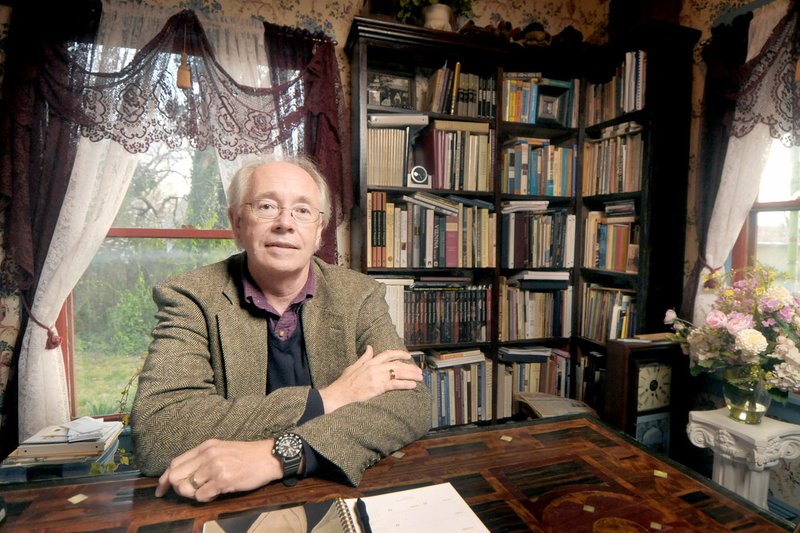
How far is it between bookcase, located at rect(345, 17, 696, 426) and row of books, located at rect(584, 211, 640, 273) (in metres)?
0.02

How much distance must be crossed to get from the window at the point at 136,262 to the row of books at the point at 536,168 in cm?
157

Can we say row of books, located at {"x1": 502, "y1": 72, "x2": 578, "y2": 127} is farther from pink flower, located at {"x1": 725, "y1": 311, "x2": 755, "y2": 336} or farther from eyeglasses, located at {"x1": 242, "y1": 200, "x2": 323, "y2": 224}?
eyeglasses, located at {"x1": 242, "y1": 200, "x2": 323, "y2": 224}

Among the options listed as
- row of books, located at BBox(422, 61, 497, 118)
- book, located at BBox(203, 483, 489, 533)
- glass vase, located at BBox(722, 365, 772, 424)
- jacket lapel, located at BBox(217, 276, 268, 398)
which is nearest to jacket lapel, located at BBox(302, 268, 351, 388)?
jacket lapel, located at BBox(217, 276, 268, 398)

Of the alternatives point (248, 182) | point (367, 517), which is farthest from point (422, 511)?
point (248, 182)

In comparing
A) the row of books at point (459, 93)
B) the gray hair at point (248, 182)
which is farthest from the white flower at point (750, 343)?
the row of books at point (459, 93)

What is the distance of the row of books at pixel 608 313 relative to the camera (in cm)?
233

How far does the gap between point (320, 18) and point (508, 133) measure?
1.22 meters

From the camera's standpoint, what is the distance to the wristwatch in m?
0.83

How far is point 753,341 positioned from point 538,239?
1.24m

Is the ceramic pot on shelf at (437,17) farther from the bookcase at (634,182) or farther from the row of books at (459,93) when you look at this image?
the bookcase at (634,182)

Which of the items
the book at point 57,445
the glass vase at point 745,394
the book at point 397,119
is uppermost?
the book at point 397,119

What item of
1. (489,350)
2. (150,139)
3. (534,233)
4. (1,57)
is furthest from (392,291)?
(1,57)

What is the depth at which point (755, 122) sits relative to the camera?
185 cm

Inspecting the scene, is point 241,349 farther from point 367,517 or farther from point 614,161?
point 614,161
